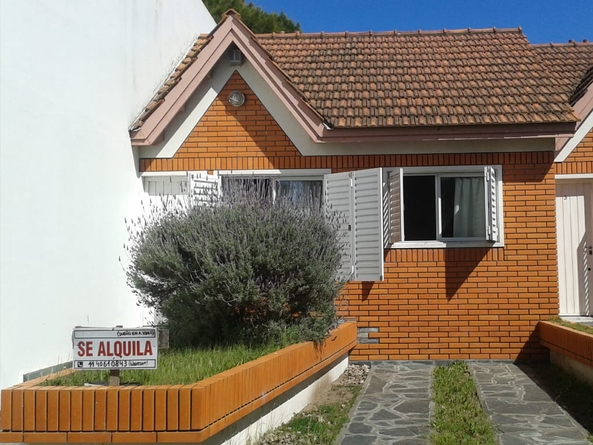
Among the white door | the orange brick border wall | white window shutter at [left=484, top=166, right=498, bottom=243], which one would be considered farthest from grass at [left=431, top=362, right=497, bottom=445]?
the white door

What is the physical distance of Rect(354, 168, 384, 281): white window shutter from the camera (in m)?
10.4

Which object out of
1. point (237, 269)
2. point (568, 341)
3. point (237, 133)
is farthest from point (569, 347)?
point (237, 133)

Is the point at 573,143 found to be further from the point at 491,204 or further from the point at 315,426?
the point at 315,426

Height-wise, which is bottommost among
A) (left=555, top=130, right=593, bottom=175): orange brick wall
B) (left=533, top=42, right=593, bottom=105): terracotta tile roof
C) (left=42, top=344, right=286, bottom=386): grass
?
(left=42, top=344, right=286, bottom=386): grass

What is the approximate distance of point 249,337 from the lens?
787 centimetres

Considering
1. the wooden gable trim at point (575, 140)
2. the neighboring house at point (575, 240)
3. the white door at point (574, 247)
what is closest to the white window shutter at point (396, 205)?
the wooden gable trim at point (575, 140)

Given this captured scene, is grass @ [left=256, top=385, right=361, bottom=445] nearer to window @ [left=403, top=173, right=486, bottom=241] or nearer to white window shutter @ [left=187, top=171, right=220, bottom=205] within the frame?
window @ [left=403, top=173, right=486, bottom=241]

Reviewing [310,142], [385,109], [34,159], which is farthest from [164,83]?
[34,159]

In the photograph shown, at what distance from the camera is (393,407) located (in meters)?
8.24

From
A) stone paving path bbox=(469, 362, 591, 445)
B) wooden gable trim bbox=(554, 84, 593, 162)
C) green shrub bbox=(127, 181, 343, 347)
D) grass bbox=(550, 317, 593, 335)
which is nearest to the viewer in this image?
stone paving path bbox=(469, 362, 591, 445)

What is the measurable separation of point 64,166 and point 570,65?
28.6 feet

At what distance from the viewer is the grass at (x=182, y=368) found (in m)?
6.07

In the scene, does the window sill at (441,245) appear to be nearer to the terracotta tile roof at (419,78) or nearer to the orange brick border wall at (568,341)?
the orange brick border wall at (568,341)

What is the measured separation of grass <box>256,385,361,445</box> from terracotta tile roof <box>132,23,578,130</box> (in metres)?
4.24
